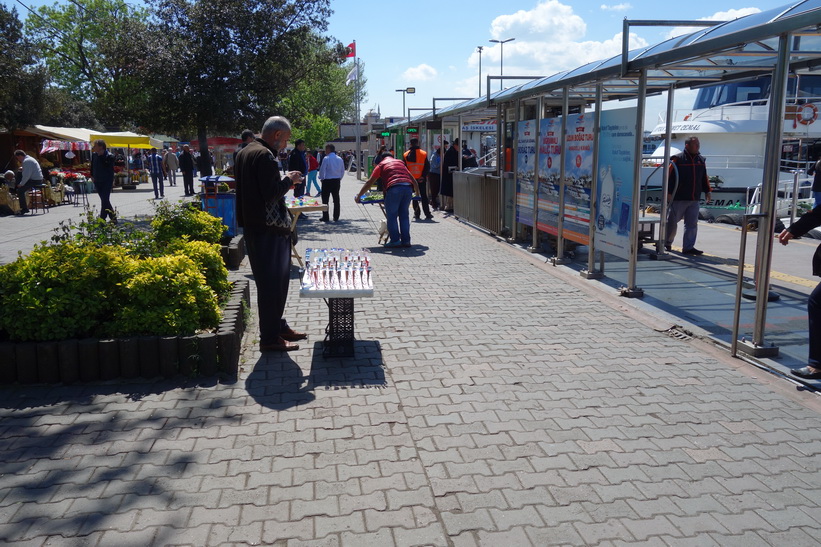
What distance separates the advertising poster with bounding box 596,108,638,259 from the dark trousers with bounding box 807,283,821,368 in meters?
Result: 2.89

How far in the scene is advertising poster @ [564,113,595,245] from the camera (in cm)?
911

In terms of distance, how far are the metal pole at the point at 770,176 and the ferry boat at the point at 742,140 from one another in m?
11.3

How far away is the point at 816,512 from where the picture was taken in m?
3.40

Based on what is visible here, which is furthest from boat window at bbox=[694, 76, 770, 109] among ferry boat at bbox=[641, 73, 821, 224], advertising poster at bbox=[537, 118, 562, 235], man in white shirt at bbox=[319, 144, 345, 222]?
advertising poster at bbox=[537, 118, 562, 235]

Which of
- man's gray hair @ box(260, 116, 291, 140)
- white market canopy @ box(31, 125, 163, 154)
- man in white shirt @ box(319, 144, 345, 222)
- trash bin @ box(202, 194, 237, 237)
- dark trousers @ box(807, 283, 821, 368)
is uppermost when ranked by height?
white market canopy @ box(31, 125, 163, 154)

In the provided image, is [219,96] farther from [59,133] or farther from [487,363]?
[59,133]

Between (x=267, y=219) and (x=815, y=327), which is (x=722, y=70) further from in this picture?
(x=267, y=219)

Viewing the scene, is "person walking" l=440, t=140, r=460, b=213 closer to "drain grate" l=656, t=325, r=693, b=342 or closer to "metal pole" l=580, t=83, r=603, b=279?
"metal pole" l=580, t=83, r=603, b=279

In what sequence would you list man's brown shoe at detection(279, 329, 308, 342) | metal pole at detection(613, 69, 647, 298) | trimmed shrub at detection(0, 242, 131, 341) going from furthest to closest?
metal pole at detection(613, 69, 647, 298)
man's brown shoe at detection(279, 329, 308, 342)
trimmed shrub at detection(0, 242, 131, 341)

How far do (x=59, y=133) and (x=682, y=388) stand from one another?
3279 cm

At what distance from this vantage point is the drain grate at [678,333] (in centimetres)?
645

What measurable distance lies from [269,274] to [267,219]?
0.46 meters

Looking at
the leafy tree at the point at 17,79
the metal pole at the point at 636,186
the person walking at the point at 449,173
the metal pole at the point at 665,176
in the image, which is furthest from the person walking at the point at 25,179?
the metal pole at the point at 636,186

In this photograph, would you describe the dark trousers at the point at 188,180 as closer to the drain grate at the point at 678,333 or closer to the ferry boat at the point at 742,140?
the ferry boat at the point at 742,140
